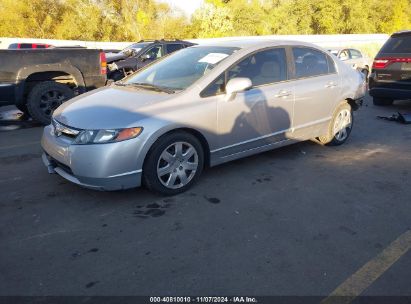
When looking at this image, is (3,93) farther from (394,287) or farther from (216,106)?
(394,287)

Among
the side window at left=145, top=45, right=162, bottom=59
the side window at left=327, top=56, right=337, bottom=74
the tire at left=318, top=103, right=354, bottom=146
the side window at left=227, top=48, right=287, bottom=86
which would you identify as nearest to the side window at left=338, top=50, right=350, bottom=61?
the side window at left=145, top=45, right=162, bottom=59

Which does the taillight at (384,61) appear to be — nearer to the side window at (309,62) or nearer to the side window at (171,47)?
the side window at (309,62)

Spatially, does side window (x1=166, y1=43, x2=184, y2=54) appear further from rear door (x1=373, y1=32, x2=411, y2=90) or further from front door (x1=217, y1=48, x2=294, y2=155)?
front door (x1=217, y1=48, x2=294, y2=155)

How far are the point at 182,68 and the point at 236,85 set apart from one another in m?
0.87

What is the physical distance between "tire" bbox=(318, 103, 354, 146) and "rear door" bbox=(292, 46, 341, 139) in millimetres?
182

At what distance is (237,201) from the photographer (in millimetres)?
3990

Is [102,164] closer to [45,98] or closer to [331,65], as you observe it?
[331,65]

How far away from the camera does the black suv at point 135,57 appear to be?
12.2 m

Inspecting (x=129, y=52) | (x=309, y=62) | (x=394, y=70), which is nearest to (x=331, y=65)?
(x=309, y=62)

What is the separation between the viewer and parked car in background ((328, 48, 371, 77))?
49.4 feet

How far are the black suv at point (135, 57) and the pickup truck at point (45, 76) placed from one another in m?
4.19

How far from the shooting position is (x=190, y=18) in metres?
43.3

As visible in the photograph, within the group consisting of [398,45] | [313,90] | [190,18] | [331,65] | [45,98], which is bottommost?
[45,98]

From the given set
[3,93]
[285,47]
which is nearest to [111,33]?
[3,93]
